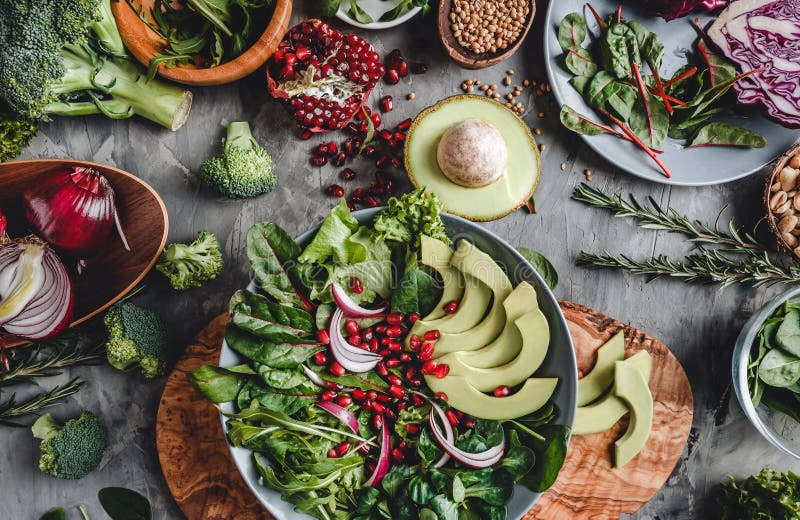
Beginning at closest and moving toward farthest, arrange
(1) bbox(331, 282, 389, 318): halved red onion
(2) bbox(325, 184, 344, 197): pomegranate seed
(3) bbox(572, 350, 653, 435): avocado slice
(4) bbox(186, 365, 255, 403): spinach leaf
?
1. (4) bbox(186, 365, 255, 403): spinach leaf
2. (1) bbox(331, 282, 389, 318): halved red onion
3. (3) bbox(572, 350, 653, 435): avocado slice
4. (2) bbox(325, 184, 344, 197): pomegranate seed

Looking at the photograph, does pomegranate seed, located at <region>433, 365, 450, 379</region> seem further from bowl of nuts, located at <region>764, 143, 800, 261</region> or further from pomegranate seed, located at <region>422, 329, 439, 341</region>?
bowl of nuts, located at <region>764, 143, 800, 261</region>

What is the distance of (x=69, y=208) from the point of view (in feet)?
5.75

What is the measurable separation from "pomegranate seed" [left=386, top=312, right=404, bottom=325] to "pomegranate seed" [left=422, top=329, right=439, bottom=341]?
0.10 meters

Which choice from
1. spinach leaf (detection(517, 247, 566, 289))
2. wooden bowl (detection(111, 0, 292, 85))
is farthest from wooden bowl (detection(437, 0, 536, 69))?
spinach leaf (detection(517, 247, 566, 289))

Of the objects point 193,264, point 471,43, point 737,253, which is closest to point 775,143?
point 737,253

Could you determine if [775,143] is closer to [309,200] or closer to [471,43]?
[471,43]

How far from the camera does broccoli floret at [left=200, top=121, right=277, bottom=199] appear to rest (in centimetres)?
190

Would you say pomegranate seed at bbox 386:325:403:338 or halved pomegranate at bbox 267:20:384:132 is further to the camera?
halved pomegranate at bbox 267:20:384:132

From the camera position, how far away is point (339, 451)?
1.73 metres

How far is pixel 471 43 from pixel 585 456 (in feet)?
5.14

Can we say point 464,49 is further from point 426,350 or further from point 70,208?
point 70,208

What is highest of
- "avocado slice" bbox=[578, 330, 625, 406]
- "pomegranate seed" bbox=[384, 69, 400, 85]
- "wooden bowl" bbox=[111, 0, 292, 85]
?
"wooden bowl" bbox=[111, 0, 292, 85]

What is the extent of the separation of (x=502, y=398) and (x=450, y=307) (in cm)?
34

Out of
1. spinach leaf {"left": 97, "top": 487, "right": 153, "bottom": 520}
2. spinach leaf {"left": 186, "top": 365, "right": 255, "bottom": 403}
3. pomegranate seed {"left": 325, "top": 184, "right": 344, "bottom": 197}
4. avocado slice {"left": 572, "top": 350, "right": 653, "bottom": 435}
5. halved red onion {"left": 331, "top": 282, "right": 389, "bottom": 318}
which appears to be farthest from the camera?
pomegranate seed {"left": 325, "top": 184, "right": 344, "bottom": 197}
